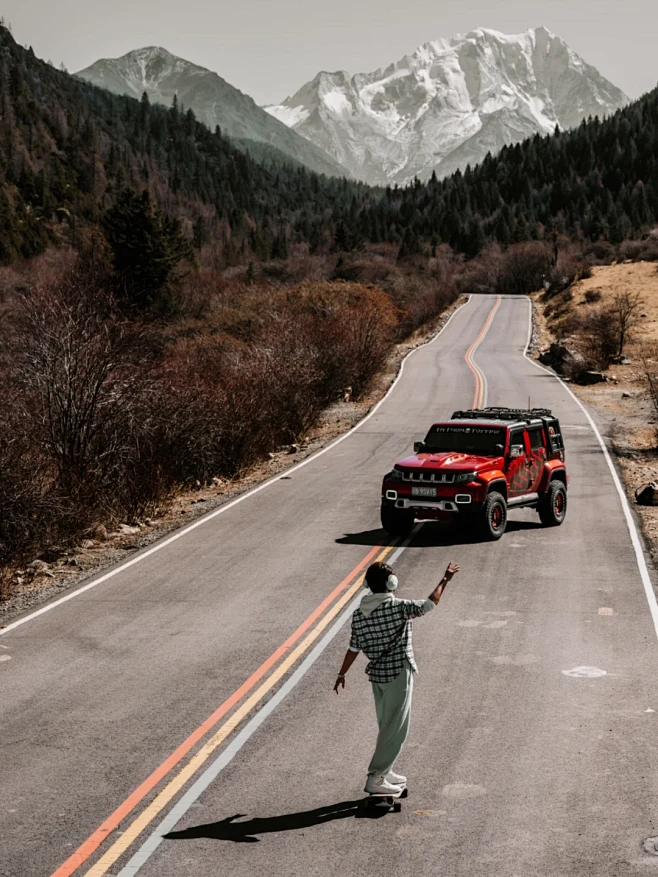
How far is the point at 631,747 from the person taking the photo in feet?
30.8

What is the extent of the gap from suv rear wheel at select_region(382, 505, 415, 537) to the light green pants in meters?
11.9

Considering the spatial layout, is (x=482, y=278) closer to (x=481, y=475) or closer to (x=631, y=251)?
(x=631, y=251)

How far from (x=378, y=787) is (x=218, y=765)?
5.73 ft

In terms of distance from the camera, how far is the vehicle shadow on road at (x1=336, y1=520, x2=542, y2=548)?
779 inches

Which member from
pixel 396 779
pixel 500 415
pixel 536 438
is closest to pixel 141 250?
pixel 500 415

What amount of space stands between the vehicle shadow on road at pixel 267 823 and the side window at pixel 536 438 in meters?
13.8

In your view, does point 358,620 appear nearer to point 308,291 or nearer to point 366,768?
point 366,768

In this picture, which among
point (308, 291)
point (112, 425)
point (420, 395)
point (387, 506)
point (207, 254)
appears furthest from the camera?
point (207, 254)

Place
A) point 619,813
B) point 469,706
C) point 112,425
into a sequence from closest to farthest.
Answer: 1. point 619,813
2. point 469,706
3. point 112,425

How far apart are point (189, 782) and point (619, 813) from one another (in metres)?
3.56

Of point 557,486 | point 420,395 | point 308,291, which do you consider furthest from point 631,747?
point 308,291

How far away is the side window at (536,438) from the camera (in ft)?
68.9

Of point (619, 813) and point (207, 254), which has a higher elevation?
point (207, 254)

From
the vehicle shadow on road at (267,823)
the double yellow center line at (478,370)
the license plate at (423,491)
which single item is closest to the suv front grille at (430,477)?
the license plate at (423,491)
